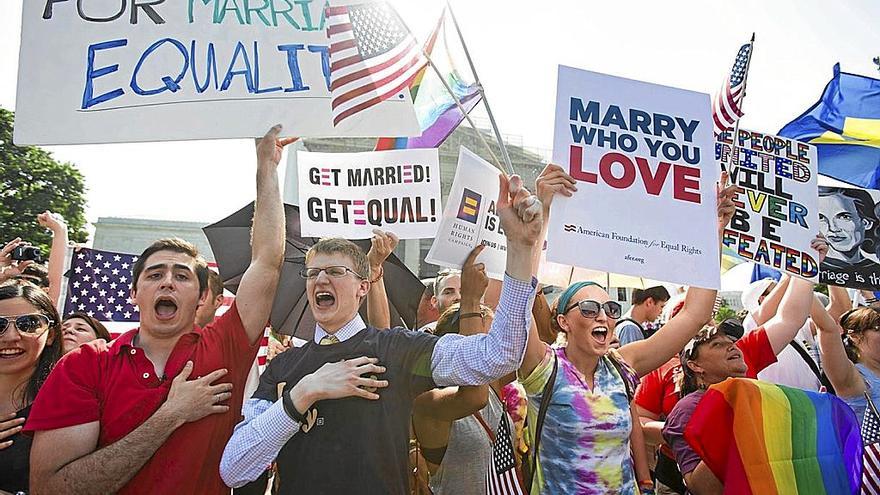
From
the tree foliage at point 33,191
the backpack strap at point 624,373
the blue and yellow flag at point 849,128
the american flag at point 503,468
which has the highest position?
the tree foliage at point 33,191

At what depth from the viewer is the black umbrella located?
4.06 metres

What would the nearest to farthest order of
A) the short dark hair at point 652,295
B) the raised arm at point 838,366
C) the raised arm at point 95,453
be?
the raised arm at point 95,453 → the raised arm at point 838,366 → the short dark hair at point 652,295

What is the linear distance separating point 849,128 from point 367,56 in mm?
4719

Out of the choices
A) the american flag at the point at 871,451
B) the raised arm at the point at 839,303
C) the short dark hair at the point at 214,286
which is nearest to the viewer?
the american flag at the point at 871,451

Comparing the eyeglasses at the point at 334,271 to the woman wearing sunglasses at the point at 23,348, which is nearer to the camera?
the eyeglasses at the point at 334,271

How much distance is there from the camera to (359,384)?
2291 millimetres

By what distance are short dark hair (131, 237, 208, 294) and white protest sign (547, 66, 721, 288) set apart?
1516 mm

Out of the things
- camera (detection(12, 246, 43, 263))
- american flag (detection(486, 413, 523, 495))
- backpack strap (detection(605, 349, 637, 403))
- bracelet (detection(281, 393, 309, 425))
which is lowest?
american flag (detection(486, 413, 523, 495))

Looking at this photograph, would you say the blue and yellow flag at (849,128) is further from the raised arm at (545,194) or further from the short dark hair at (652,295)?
the raised arm at (545,194)

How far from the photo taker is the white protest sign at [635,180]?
9.93 ft

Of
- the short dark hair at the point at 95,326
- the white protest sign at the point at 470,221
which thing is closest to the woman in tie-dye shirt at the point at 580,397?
the white protest sign at the point at 470,221

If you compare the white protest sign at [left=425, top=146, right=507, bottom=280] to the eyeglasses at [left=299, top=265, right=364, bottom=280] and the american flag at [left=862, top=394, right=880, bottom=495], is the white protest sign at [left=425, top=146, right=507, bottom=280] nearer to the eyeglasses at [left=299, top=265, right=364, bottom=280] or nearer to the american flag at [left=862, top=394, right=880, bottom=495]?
the eyeglasses at [left=299, top=265, right=364, bottom=280]

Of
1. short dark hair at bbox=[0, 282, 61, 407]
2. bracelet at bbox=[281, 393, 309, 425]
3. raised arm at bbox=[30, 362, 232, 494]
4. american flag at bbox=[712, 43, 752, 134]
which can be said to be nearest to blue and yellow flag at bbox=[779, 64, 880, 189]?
american flag at bbox=[712, 43, 752, 134]

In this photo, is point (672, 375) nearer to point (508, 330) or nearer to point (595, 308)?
point (595, 308)
